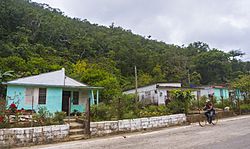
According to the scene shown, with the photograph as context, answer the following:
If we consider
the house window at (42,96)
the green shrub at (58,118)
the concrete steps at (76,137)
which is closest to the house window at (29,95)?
the house window at (42,96)

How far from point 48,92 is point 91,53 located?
1283 inches

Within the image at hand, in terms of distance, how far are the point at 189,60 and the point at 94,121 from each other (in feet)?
160

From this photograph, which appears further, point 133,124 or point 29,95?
point 29,95

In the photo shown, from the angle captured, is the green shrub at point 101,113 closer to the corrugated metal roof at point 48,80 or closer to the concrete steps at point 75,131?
the concrete steps at point 75,131

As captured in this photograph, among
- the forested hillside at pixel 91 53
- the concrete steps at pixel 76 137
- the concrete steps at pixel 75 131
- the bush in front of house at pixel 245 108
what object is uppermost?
the forested hillside at pixel 91 53

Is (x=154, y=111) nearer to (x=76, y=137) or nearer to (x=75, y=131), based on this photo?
(x=75, y=131)

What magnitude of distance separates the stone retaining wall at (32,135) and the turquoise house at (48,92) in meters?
5.55

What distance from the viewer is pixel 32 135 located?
8914 mm

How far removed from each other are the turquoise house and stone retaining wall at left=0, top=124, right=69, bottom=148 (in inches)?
218

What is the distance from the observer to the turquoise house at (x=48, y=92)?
16.1m

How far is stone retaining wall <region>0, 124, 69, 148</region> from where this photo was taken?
8.42 meters

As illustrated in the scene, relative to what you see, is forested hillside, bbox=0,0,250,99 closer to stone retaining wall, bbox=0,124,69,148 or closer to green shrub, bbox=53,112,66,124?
green shrub, bbox=53,112,66,124

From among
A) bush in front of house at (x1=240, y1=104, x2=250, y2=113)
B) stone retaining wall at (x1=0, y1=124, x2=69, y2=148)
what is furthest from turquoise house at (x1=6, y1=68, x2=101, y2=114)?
bush in front of house at (x1=240, y1=104, x2=250, y2=113)

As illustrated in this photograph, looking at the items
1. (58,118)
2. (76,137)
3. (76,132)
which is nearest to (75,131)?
(76,132)
